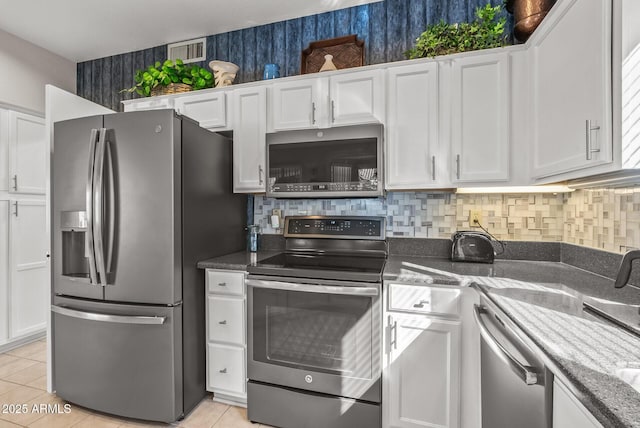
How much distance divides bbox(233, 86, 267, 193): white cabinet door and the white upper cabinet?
0.09 metres

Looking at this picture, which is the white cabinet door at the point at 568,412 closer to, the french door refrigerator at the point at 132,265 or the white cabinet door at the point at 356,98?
the white cabinet door at the point at 356,98

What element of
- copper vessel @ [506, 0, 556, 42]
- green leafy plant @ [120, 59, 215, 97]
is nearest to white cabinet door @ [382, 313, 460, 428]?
copper vessel @ [506, 0, 556, 42]

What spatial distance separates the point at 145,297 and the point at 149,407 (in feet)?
2.02

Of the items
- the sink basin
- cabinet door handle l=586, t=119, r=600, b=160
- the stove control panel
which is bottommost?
the sink basin

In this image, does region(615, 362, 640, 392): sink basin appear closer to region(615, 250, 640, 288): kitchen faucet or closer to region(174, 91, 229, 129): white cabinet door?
region(615, 250, 640, 288): kitchen faucet

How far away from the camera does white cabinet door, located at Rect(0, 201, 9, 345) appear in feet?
8.95

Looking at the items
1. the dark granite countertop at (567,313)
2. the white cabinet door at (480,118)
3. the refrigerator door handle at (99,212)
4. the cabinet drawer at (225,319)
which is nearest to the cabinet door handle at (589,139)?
the dark granite countertop at (567,313)

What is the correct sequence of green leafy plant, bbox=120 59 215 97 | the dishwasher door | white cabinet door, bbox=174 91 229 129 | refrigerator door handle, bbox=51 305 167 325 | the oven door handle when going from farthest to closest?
green leafy plant, bbox=120 59 215 97
white cabinet door, bbox=174 91 229 129
refrigerator door handle, bbox=51 305 167 325
the oven door handle
the dishwasher door

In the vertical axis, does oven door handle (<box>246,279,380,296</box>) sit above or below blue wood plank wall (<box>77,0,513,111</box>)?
below

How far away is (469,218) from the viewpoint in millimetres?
2104

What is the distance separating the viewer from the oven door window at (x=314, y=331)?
163 centimetres

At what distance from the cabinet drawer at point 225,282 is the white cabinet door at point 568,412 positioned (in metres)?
1.52

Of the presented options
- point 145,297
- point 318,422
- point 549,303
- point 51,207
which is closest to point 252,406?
point 318,422

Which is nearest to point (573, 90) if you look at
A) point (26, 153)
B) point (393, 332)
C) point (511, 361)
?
point (511, 361)
